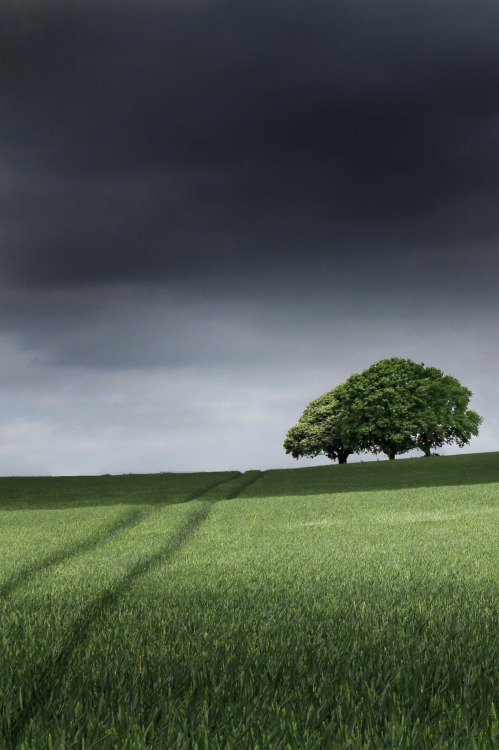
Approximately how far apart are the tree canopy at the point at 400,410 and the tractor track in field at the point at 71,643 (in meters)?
53.5

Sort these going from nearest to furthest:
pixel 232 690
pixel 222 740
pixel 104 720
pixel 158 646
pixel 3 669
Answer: pixel 222 740, pixel 104 720, pixel 232 690, pixel 3 669, pixel 158 646

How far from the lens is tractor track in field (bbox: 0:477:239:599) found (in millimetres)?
10086

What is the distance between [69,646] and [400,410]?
202 feet

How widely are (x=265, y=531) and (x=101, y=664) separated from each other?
12226 mm

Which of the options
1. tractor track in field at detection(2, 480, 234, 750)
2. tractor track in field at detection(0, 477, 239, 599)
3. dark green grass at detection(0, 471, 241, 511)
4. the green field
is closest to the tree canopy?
dark green grass at detection(0, 471, 241, 511)

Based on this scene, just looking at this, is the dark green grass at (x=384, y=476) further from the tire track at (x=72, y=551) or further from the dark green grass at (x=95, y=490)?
the tire track at (x=72, y=551)

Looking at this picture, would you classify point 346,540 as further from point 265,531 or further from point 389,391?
point 389,391

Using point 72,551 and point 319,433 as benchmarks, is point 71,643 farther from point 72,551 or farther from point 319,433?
point 319,433

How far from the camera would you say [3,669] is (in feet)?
14.7

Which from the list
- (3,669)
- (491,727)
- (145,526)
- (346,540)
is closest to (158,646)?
(3,669)

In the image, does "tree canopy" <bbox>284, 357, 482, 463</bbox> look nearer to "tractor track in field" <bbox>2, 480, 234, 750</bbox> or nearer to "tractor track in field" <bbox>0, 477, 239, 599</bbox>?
"tractor track in field" <bbox>0, 477, 239, 599</bbox>

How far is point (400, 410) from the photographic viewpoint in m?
64.1

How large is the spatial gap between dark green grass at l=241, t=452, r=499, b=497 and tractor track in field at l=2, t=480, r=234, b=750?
77.3 feet

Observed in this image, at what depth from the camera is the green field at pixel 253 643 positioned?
10.9 feet
